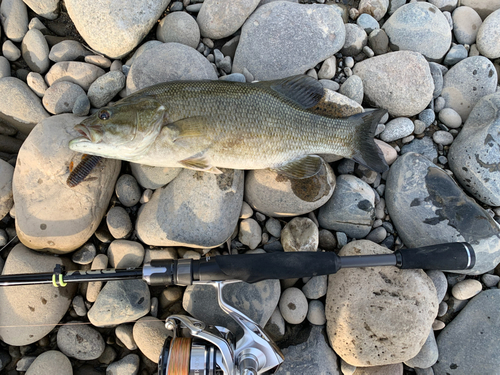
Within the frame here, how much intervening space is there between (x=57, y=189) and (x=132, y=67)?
1.61m

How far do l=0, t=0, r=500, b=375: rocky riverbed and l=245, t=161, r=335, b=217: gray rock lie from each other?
19 millimetres

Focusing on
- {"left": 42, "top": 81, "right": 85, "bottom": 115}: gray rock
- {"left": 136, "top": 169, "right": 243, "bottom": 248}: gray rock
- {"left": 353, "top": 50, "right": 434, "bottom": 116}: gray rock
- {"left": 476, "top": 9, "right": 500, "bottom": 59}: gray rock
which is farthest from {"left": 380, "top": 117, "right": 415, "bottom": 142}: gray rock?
{"left": 42, "top": 81, "right": 85, "bottom": 115}: gray rock

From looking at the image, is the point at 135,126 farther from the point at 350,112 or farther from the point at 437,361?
the point at 437,361

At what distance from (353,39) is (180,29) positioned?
92.5 inches

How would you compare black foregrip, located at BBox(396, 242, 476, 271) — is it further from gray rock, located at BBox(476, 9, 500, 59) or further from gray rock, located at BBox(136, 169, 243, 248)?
gray rock, located at BBox(476, 9, 500, 59)

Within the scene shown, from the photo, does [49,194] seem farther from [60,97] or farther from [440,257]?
[440,257]

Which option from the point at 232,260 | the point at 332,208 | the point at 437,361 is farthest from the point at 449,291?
the point at 232,260

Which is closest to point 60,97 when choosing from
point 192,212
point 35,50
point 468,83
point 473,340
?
point 35,50

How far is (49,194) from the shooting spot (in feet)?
10.4

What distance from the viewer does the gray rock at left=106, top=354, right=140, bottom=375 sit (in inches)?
126

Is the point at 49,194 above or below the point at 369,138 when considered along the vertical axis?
below

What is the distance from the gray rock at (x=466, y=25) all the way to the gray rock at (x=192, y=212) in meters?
4.06

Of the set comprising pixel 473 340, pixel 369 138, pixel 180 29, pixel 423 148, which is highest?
pixel 180 29

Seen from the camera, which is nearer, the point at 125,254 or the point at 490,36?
the point at 125,254
